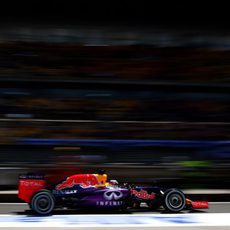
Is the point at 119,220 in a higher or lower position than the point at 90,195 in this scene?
lower

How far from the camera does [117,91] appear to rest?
15.9 metres

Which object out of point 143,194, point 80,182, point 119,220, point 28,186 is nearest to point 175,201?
point 143,194

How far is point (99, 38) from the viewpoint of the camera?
1719 cm

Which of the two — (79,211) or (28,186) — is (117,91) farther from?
(28,186)

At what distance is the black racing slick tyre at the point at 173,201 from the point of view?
8922 millimetres

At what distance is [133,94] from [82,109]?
176cm

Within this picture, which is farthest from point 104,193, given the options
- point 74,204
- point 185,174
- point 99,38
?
point 99,38

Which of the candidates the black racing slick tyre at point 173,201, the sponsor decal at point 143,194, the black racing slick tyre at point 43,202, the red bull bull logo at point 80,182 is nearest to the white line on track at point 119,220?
the black racing slick tyre at point 43,202

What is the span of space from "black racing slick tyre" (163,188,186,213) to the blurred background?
3.92 metres

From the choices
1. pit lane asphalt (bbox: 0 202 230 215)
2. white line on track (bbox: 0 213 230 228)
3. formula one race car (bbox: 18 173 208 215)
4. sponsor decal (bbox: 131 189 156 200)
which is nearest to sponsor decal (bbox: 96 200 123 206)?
formula one race car (bbox: 18 173 208 215)

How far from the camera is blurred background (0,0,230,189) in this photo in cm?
1327

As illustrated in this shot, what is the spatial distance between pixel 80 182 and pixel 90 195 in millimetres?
285

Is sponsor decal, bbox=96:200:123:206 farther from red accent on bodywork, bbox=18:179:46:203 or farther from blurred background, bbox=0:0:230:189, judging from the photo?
blurred background, bbox=0:0:230:189

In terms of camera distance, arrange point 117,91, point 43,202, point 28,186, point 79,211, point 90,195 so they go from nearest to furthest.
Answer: point 43,202
point 90,195
point 28,186
point 79,211
point 117,91
